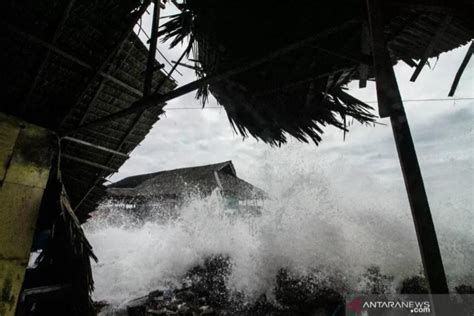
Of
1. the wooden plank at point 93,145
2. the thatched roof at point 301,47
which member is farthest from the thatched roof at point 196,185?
the thatched roof at point 301,47

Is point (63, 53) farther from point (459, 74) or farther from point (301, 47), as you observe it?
point (459, 74)

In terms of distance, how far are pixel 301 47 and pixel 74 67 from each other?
356 centimetres

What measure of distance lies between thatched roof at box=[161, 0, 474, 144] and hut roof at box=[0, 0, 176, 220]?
96cm

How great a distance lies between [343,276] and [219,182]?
1515cm

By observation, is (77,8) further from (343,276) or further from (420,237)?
(343,276)

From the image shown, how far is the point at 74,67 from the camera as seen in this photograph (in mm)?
3818

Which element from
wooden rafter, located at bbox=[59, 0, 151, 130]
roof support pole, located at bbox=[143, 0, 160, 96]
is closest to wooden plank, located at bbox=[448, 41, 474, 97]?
roof support pole, located at bbox=[143, 0, 160, 96]

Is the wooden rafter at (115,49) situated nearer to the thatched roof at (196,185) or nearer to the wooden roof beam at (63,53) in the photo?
the wooden roof beam at (63,53)

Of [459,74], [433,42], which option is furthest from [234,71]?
[459,74]

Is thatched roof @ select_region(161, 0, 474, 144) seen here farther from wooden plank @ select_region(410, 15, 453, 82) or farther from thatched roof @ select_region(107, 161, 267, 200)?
thatched roof @ select_region(107, 161, 267, 200)

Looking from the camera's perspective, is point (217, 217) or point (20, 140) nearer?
point (20, 140)

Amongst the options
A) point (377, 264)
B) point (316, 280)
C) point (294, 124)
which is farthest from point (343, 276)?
point (294, 124)

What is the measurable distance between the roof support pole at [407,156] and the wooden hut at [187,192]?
19408 mm

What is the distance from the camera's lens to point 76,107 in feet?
14.1
